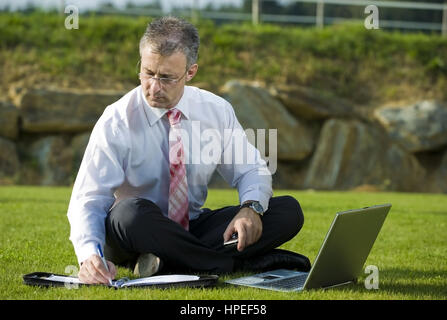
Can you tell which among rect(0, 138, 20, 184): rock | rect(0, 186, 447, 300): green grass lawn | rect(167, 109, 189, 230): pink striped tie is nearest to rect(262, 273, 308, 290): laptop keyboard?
rect(0, 186, 447, 300): green grass lawn

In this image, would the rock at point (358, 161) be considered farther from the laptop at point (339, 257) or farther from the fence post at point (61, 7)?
the laptop at point (339, 257)

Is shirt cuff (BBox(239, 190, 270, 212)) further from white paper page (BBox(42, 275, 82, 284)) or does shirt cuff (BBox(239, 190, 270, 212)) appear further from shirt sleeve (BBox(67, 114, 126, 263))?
white paper page (BBox(42, 275, 82, 284))

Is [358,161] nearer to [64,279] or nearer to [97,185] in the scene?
[97,185]

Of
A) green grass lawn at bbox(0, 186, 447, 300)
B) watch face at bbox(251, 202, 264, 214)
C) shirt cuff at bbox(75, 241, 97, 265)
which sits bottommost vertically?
green grass lawn at bbox(0, 186, 447, 300)

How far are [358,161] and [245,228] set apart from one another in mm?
12379

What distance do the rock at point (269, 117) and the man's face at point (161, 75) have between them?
11.2 metres

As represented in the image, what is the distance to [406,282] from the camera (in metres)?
4.27

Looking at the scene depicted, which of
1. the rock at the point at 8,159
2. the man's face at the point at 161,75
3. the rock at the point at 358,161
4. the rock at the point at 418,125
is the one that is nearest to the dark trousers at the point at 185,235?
the man's face at the point at 161,75

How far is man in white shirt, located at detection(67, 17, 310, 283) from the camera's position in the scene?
4.12m

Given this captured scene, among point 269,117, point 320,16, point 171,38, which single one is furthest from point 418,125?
point 171,38

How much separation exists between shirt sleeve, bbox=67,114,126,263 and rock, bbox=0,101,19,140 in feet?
35.6

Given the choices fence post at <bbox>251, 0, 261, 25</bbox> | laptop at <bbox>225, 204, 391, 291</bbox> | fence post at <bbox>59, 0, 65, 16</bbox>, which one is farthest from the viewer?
fence post at <bbox>251, 0, 261, 25</bbox>

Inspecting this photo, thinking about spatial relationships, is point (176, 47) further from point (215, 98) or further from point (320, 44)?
point (320, 44)

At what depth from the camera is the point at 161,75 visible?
4250 millimetres
